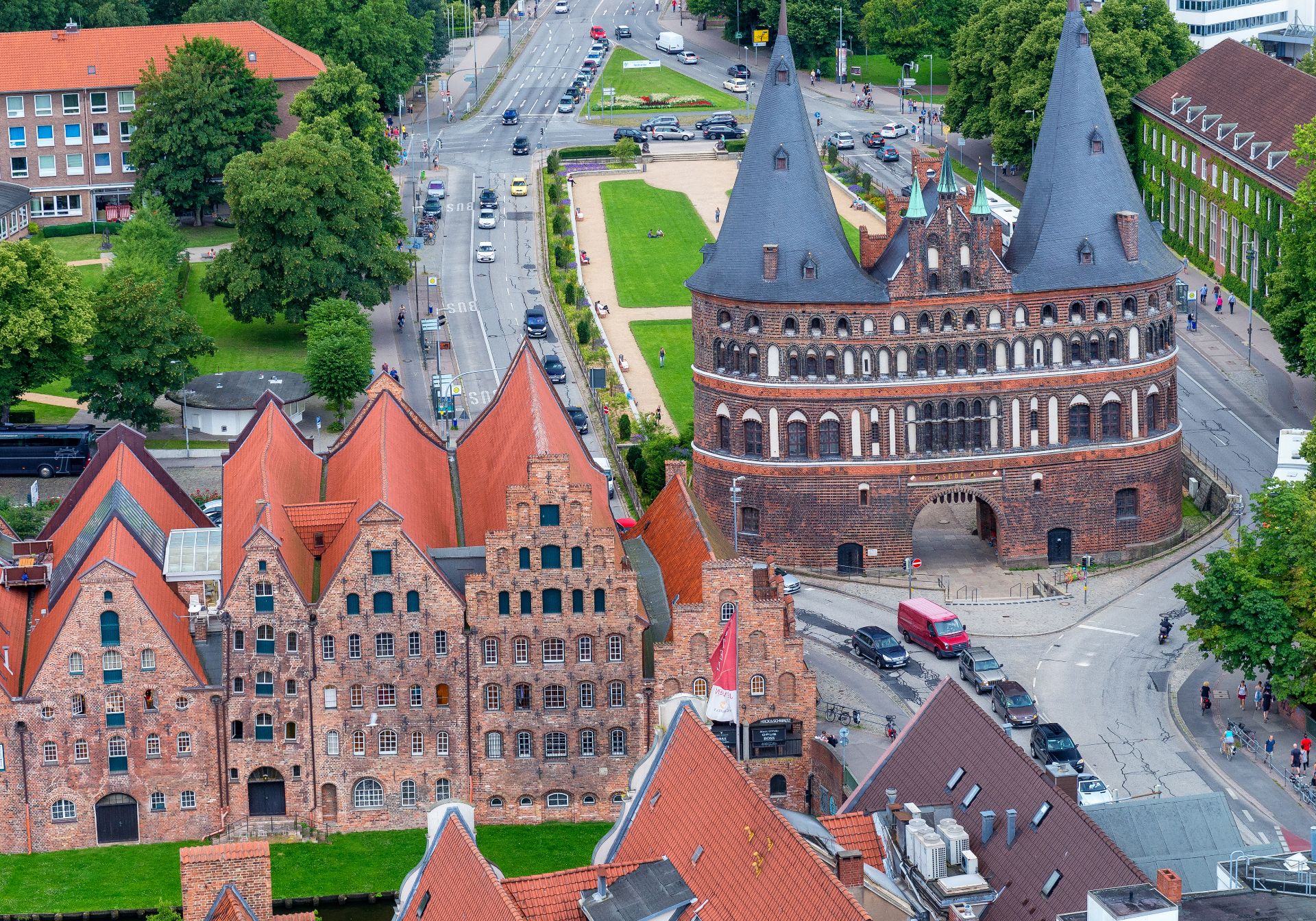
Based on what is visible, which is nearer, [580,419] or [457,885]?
[457,885]

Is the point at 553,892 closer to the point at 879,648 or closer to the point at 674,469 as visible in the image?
the point at 674,469

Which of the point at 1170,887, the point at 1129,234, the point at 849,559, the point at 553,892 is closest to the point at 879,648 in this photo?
the point at 849,559

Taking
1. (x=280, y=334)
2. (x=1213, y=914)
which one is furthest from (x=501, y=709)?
(x=280, y=334)

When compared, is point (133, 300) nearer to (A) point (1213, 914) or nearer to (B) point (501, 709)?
(B) point (501, 709)

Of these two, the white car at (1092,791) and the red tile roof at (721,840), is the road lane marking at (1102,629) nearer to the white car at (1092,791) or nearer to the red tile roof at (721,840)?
the white car at (1092,791)

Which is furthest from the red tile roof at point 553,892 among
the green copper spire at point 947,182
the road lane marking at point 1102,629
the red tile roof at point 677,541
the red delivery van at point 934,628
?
the green copper spire at point 947,182

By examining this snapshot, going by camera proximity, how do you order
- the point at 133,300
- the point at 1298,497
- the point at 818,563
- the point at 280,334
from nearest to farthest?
the point at 1298,497 < the point at 818,563 < the point at 133,300 < the point at 280,334
